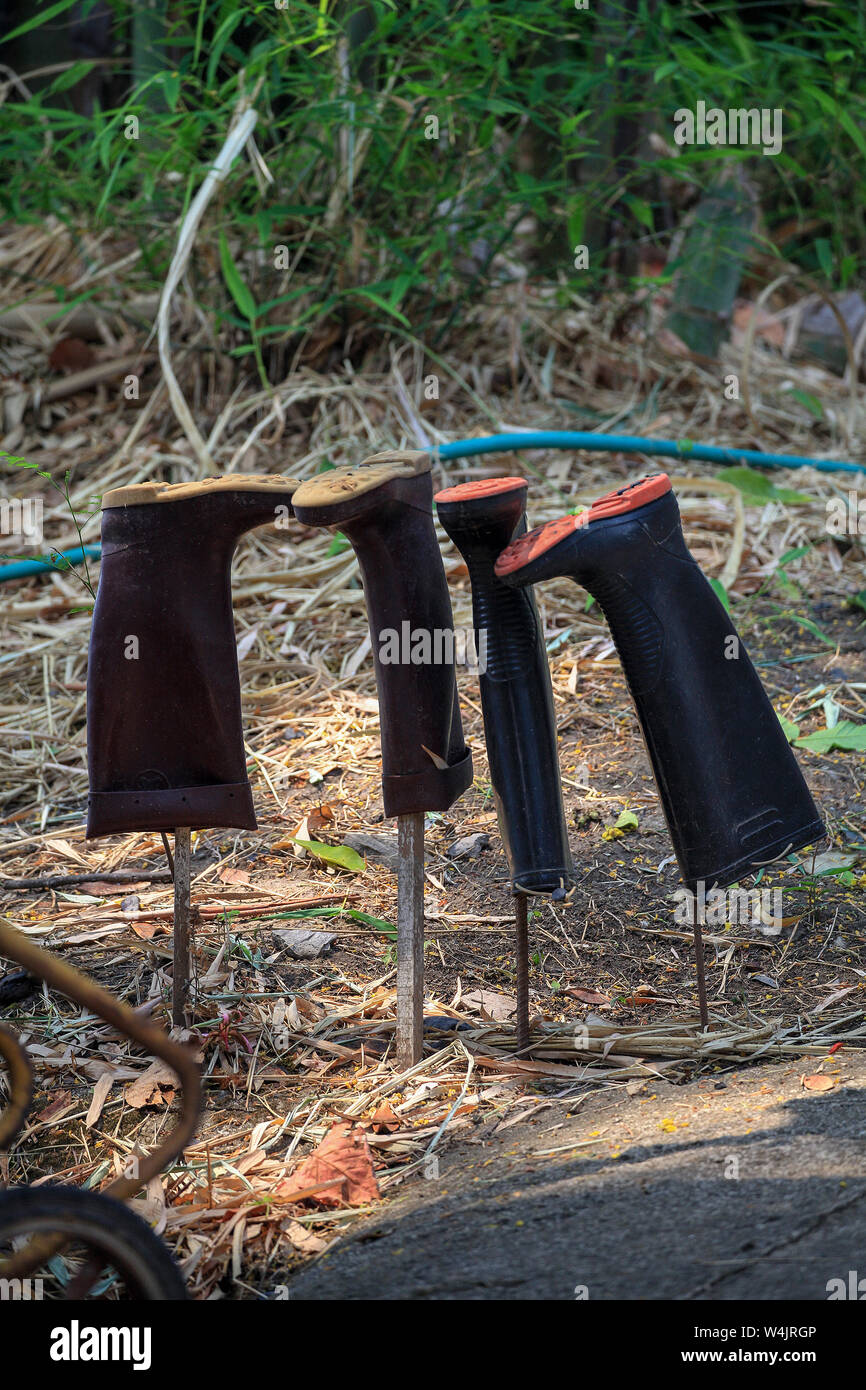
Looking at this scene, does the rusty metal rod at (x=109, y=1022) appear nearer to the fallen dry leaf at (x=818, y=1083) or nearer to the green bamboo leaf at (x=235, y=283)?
the fallen dry leaf at (x=818, y=1083)

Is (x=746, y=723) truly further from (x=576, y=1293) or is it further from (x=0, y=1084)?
(x=0, y=1084)

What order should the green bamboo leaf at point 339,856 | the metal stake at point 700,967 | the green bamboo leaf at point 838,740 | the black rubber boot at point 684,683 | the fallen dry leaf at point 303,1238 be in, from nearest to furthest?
1. the fallen dry leaf at point 303,1238
2. the black rubber boot at point 684,683
3. the metal stake at point 700,967
4. the green bamboo leaf at point 339,856
5. the green bamboo leaf at point 838,740

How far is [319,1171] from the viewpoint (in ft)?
4.40

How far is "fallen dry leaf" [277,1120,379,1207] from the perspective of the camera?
1.31m

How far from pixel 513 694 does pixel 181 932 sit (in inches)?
22.0

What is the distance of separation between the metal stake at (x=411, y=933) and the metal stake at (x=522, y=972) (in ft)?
0.41

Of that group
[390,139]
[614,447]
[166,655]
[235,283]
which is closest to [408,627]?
[166,655]

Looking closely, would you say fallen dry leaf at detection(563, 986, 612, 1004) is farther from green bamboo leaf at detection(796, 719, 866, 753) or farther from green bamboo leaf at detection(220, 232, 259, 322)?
green bamboo leaf at detection(220, 232, 259, 322)

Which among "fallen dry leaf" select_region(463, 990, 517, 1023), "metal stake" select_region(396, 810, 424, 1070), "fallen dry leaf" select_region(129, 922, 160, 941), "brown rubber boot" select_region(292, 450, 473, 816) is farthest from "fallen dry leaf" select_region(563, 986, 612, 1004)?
"fallen dry leaf" select_region(129, 922, 160, 941)

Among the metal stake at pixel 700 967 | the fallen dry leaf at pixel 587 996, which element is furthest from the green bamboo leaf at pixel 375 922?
the metal stake at pixel 700 967

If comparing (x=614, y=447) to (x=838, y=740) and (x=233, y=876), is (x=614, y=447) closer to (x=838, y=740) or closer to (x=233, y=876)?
(x=838, y=740)

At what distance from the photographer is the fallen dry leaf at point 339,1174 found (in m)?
1.31

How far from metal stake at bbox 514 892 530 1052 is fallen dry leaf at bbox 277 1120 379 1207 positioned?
28cm

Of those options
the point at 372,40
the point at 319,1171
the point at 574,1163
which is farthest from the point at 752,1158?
the point at 372,40
